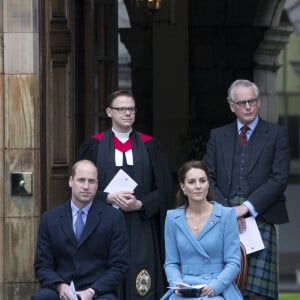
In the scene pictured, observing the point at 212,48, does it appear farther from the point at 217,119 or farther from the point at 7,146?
the point at 7,146

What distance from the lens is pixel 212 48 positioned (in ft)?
59.3

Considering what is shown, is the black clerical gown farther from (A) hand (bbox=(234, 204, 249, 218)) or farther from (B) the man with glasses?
(A) hand (bbox=(234, 204, 249, 218))

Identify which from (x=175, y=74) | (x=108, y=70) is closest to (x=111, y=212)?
(x=108, y=70)

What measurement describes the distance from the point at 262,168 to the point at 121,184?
955 mm

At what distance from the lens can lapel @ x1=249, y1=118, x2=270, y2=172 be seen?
9609mm

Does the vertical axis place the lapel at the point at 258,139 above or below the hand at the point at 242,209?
above

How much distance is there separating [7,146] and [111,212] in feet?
5.33

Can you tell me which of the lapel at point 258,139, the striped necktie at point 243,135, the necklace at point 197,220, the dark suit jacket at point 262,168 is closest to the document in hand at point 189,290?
the necklace at point 197,220

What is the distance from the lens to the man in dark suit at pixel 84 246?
29.2 feet

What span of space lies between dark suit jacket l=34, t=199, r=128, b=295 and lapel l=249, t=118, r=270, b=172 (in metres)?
1.10

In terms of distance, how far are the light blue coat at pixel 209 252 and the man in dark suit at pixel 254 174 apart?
30.4 inches

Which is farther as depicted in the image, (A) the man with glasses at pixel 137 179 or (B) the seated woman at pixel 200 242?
(A) the man with glasses at pixel 137 179

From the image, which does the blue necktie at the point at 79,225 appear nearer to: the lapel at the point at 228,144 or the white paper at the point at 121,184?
the white paper at the point at 121,184

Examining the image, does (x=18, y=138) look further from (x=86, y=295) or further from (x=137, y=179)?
(x=86, y=295)
